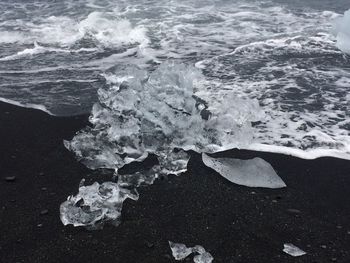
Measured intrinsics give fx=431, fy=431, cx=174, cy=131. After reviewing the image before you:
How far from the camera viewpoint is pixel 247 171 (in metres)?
4.61

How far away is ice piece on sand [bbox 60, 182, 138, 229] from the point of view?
384 cm

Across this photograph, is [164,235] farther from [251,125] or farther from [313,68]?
[313,68]

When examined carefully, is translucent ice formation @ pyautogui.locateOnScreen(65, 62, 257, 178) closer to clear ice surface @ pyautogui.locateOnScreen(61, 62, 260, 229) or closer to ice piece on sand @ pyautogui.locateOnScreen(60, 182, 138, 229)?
clear ice surface @ pyautogui.locateOnScreen(61, 62, 260, 229)

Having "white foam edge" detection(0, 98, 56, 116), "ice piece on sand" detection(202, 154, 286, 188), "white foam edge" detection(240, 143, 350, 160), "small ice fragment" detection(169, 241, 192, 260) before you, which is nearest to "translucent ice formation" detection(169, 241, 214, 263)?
"small ice fragment" detection(169, 241, 192, 260)

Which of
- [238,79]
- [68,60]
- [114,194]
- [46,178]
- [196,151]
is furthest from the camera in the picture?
[68,60]

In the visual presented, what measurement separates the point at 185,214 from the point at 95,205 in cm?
84

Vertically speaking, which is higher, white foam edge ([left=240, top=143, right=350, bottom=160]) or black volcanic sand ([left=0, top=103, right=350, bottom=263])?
black volcanic sand ([left=0, top=103, right=350, bottom=263])

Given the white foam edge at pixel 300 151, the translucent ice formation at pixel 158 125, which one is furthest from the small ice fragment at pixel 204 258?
the white foam edge at pixel 300 151

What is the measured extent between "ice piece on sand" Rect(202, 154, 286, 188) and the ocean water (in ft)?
1.51

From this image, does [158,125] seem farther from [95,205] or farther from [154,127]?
[95,205]

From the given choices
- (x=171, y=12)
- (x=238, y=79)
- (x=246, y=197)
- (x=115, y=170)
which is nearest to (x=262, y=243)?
(x=246, y=197)

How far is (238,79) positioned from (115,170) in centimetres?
326

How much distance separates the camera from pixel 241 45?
350 inches

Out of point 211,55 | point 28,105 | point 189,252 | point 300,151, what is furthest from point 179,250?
point 211,55
